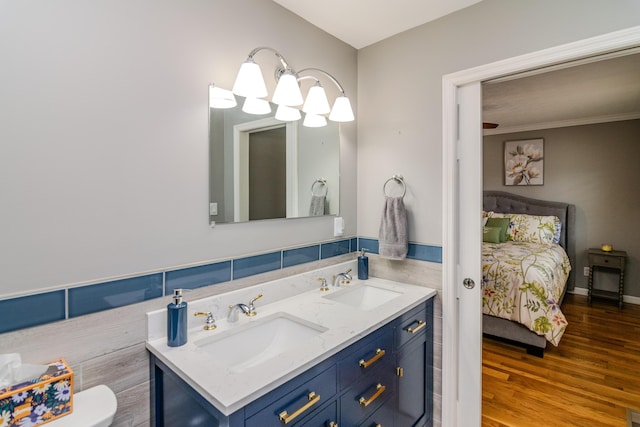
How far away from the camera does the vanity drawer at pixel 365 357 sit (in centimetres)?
120

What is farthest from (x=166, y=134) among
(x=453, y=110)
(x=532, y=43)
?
(x=532, y=43)

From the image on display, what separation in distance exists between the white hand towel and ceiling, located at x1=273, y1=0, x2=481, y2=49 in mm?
987

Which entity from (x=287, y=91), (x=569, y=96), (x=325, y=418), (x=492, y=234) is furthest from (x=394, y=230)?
(x=492, y=234)

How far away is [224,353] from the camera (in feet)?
4.13

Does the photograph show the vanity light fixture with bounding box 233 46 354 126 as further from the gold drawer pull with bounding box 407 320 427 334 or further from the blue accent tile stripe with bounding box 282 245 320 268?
the gold drawer pull with bounding box 407 320 427 334

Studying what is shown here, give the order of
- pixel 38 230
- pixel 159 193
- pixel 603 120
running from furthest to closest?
pixel 603 120, pixel 159 193, pixel 38 230

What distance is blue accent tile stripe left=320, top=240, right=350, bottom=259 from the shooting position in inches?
75.3

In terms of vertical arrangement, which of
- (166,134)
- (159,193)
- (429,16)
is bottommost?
(159,193)

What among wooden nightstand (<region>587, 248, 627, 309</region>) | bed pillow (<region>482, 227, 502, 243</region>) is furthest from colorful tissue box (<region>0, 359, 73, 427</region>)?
wooden nightstand (<region>587, 248, 627, 309</region>)

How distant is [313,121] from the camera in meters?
1.84

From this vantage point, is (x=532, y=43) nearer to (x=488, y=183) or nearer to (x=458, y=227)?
(x=458, y=227)

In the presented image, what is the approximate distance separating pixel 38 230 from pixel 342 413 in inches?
45.9

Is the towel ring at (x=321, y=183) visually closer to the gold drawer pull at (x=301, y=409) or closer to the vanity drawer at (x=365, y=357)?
the vanity drawer at (x=365, y=357)

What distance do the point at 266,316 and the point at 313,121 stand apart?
42.6 inches
